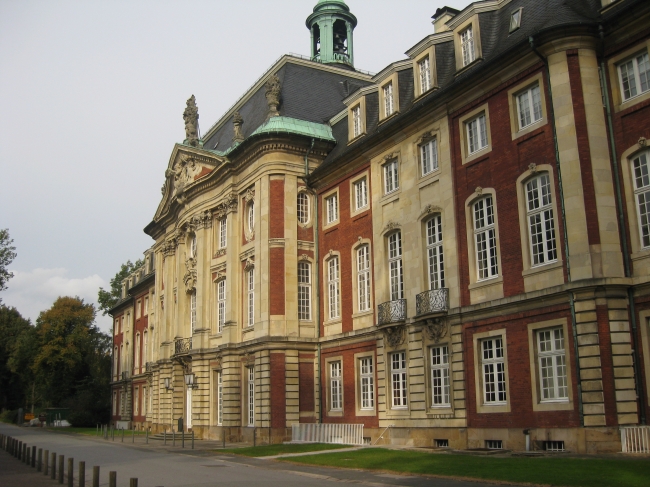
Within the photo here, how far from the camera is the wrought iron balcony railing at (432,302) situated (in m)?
25.5

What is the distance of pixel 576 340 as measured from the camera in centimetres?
1970

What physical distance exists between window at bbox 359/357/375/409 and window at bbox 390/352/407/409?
5.59ft

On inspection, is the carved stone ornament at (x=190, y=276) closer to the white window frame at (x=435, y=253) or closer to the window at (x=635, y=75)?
the white window frame at (x=435, y=253)

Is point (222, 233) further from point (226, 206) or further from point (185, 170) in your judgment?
point (185, 170)

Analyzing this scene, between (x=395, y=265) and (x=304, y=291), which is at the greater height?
(x=395, y=265)

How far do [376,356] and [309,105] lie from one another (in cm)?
1541

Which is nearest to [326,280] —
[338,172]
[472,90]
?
[338,172]

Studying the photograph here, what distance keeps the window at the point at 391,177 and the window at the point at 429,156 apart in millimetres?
1849

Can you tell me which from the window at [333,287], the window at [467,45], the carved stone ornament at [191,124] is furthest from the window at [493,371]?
the carved stone ornament at [191,124]

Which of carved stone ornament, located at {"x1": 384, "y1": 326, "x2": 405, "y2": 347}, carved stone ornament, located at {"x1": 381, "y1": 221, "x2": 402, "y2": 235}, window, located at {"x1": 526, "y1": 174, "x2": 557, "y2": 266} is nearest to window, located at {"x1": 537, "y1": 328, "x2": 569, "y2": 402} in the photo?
window, located at {"x1": 526, "y1": 174, "x2": 557, "y2": 266}

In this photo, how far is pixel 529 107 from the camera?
2305 centimetres

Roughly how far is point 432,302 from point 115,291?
212ft

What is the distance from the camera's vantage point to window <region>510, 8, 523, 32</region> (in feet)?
80.1

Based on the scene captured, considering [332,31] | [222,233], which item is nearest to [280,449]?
[222,233]
